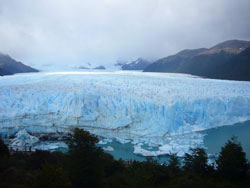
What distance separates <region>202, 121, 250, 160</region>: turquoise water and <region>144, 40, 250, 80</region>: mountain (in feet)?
63.6

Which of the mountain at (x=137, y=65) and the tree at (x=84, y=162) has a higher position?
the mountain at (x=137, y=65)

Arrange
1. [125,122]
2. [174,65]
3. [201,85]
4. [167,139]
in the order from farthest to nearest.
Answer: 1. [174,65]
2. [201,85]
3. [125,122]
4. [167,139]

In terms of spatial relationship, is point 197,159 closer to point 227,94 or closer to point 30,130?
point 30,130

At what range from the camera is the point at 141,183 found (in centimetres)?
473

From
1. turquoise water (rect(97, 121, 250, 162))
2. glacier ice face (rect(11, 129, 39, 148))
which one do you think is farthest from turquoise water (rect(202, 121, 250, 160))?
glacier ice face (rect(11, 129, 39, 148))

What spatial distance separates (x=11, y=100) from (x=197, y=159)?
453 inches

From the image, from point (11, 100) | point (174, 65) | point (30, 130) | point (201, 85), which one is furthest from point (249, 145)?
point (174, 65)

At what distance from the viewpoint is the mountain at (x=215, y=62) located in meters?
34.2

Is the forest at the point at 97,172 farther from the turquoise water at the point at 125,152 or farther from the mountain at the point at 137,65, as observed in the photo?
the mountain at the point at 137,65

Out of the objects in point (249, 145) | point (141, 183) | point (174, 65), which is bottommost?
point (249, 145)

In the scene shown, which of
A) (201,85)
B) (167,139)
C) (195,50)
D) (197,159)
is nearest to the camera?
(197,159)

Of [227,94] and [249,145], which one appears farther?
[227,94]

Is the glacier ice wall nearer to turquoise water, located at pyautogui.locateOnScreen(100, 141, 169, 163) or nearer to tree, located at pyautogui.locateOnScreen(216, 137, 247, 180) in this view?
turquoise water, located at pyautogui.locateOnScreen(100, 141, 169, 163)

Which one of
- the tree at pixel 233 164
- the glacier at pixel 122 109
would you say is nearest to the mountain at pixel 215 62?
the glacier at pixel 122 109
